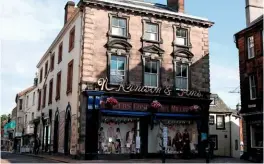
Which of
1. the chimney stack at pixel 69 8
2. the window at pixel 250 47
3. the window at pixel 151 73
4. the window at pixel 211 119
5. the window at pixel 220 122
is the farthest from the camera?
the window at pixel 220 122

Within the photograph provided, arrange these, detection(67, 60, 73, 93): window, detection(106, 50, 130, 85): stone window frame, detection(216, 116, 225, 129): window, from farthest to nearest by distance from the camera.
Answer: detection(216, 116, 225, 129): window
detection(67, 60, 73, 93): window
detection(106, 50, 130, 85): stone window frame

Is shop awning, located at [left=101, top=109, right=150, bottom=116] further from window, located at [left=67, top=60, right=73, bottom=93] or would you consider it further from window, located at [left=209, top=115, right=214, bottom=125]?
window, located at [left=209, top=115, right=214, bottom=125]

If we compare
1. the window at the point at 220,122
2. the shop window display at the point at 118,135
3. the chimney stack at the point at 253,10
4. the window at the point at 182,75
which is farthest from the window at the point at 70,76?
the window at the point at 220,122

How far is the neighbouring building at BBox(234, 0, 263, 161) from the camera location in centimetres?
2492

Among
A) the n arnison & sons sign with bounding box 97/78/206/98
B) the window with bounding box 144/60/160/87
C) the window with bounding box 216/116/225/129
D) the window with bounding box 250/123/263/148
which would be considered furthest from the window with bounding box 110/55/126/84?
the window with bounding box 216/116/225/129

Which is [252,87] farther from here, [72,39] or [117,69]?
[72,39]

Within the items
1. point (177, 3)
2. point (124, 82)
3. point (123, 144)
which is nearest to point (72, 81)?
point (124, 82)

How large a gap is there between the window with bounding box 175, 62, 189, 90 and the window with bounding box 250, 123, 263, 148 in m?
5.72

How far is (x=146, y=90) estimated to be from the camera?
24.5 m

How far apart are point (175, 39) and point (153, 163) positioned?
35.5ft

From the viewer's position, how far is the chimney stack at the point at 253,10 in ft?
92.2

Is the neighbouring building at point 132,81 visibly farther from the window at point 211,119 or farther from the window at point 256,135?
the window at point 211,119

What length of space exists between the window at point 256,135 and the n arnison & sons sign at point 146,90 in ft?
14.5

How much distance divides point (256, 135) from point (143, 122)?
27.3 ft
